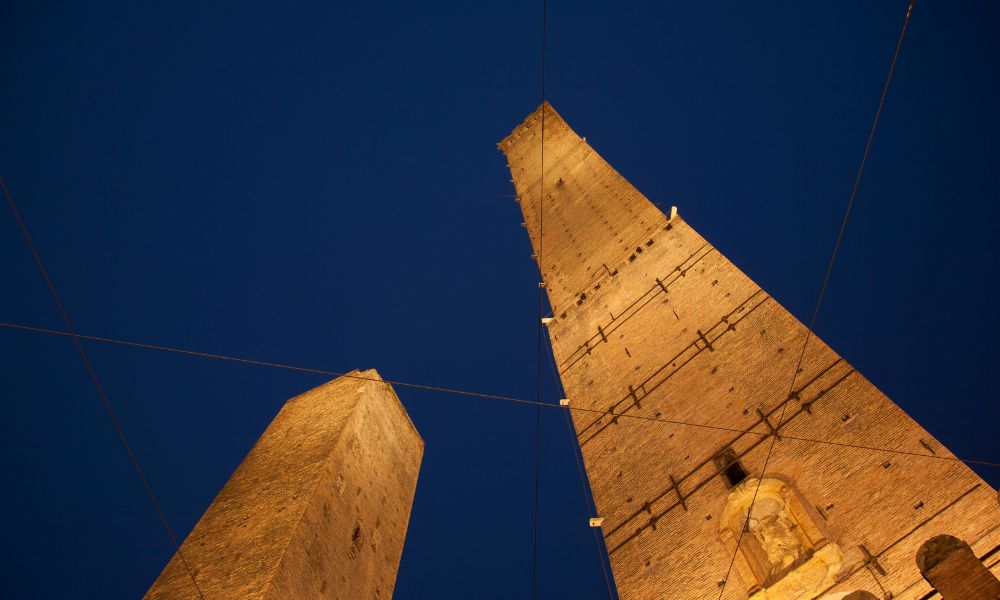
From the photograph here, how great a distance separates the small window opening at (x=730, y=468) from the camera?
6.23 metres

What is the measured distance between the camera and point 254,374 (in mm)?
45406

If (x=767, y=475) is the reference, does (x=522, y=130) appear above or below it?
above

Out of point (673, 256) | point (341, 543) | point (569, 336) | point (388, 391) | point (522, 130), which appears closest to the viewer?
point (341, 543)

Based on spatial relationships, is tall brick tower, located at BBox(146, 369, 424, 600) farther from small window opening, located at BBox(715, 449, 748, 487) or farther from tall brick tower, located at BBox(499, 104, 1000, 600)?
small window opening, located at BBox(715, 449, 748, 487)

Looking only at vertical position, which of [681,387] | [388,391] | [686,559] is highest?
[388,391]

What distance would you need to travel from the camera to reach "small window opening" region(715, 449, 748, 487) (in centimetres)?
623

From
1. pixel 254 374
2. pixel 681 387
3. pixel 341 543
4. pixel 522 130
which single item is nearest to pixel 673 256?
pixel 681 387

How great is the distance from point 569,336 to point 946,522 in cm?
658

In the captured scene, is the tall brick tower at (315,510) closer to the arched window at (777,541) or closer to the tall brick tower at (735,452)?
the tall brick tower at (735,452)

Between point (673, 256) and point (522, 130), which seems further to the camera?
point (522, 130)

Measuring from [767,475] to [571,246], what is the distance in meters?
8.48

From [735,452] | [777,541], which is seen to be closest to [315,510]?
[777,541]

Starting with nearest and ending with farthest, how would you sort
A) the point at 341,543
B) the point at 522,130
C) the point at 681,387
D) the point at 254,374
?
the point at 341,543
the point at 681,387
the point at 522,130
the point at 254,374

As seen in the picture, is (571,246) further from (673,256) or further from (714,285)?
(714,285)
